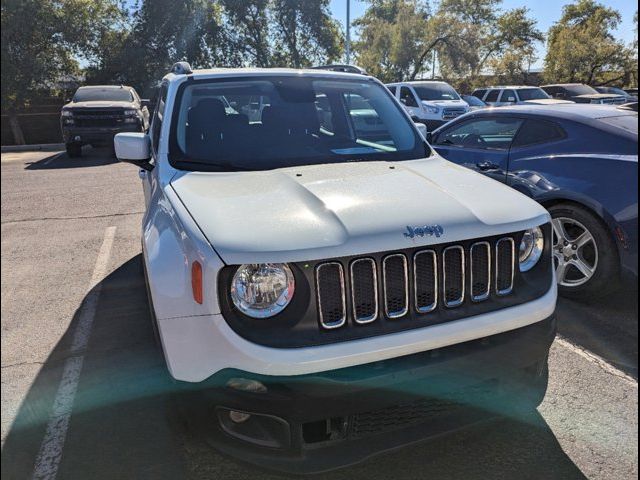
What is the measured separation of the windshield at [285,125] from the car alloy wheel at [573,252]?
5.48 ft

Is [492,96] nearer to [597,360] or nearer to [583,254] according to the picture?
[583,254]

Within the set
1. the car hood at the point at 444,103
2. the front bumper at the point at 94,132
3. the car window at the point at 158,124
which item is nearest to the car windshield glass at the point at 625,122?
the car window at the point at 158,124

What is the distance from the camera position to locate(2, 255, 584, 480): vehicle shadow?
2.43 meters

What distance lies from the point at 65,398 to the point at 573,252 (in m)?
3.97

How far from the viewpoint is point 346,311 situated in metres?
2.04

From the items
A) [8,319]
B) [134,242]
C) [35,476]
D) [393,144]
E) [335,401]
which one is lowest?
[134,242]

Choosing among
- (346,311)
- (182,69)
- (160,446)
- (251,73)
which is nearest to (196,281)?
(346,311)

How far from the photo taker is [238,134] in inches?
131

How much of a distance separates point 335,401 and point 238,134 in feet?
6.55

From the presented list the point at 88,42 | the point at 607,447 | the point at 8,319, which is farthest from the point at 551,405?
the point at 88,42

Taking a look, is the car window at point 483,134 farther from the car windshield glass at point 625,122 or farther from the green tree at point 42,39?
the green tree at point 42,39

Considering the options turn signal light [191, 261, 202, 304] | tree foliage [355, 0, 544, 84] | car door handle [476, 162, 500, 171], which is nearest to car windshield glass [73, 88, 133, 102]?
car door handle [476, 162, 500, 171]

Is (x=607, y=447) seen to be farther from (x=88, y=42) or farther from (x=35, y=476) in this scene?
(x=88, y=42)

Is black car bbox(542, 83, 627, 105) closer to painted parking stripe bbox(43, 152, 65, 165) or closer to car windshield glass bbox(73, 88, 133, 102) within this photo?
car windshield glass bbox(73, 88, 133, 102)
